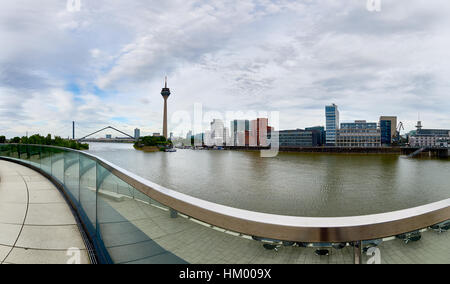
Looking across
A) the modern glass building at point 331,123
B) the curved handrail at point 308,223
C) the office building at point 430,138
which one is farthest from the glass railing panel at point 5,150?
the office building at point 430,138

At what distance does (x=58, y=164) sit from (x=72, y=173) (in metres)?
1.51

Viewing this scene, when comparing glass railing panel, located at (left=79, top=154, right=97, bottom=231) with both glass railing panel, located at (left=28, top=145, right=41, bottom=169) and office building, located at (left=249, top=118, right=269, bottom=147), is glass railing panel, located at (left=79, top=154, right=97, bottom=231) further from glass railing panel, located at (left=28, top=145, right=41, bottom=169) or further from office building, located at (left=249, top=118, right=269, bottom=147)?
office building, located at (left=249, top=118, right=269, bottom=147)

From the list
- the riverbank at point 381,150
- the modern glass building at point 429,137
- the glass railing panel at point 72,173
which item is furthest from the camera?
the modern glass building at point 429,137

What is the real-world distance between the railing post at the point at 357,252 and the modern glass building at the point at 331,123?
11298 cm

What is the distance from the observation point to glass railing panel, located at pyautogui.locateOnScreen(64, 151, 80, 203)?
3775 mm

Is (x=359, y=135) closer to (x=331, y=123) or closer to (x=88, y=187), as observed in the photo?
(x=331, y=123)

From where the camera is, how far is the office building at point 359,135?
9250cm

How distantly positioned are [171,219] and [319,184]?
30681 mm

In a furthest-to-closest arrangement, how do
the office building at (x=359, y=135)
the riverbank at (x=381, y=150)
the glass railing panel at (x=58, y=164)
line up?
the office building at (x=359, y=135)
the riverbank at (x=381, y=150)
the glass railing panel at (x=58, y=164)

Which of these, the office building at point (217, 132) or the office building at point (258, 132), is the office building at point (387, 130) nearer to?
the office building at point (258, 132)

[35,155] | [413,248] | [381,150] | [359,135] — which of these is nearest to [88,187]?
[413,248]

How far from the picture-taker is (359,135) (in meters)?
93.6
